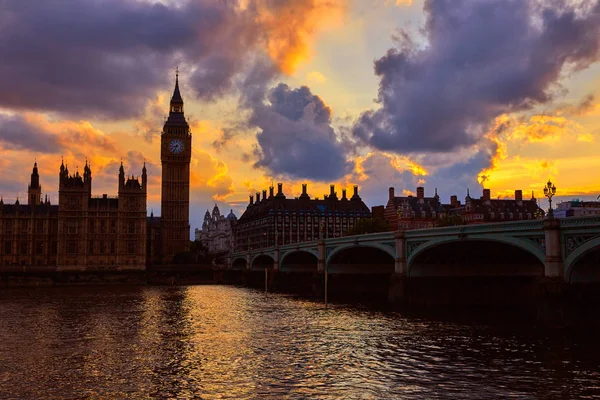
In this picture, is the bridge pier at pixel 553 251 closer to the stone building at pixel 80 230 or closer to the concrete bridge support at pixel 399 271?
the concrete bridge support at pixel 399 271

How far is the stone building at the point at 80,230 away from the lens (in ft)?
461

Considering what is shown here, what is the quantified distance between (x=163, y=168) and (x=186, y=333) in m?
138

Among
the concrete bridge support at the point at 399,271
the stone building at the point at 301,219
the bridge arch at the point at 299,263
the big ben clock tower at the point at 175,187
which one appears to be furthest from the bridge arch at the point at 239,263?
the concrete bridge support at the point at 399,271

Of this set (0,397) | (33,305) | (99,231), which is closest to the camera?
(0,397)

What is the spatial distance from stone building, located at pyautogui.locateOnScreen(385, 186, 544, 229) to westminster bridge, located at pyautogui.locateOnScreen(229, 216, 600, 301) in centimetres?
4810

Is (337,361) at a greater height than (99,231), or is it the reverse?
(99,231)

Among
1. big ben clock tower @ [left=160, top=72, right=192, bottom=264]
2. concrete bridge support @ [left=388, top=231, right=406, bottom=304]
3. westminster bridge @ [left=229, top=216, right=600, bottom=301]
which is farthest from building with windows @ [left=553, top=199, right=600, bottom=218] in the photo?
big ben clock tower @ [left=160, top=72, right=192, bottom=264]

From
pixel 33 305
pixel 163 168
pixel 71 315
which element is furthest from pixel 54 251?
pixel 71 315

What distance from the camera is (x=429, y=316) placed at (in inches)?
2119

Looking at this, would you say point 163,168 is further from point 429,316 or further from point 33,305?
point 429,316

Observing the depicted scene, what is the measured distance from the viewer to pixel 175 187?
174000 mm

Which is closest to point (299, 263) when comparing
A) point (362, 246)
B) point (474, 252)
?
point (362, 246)

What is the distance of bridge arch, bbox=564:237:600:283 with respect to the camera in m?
41.8

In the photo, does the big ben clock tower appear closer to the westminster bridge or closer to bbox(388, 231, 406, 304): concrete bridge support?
the westminster bridge
